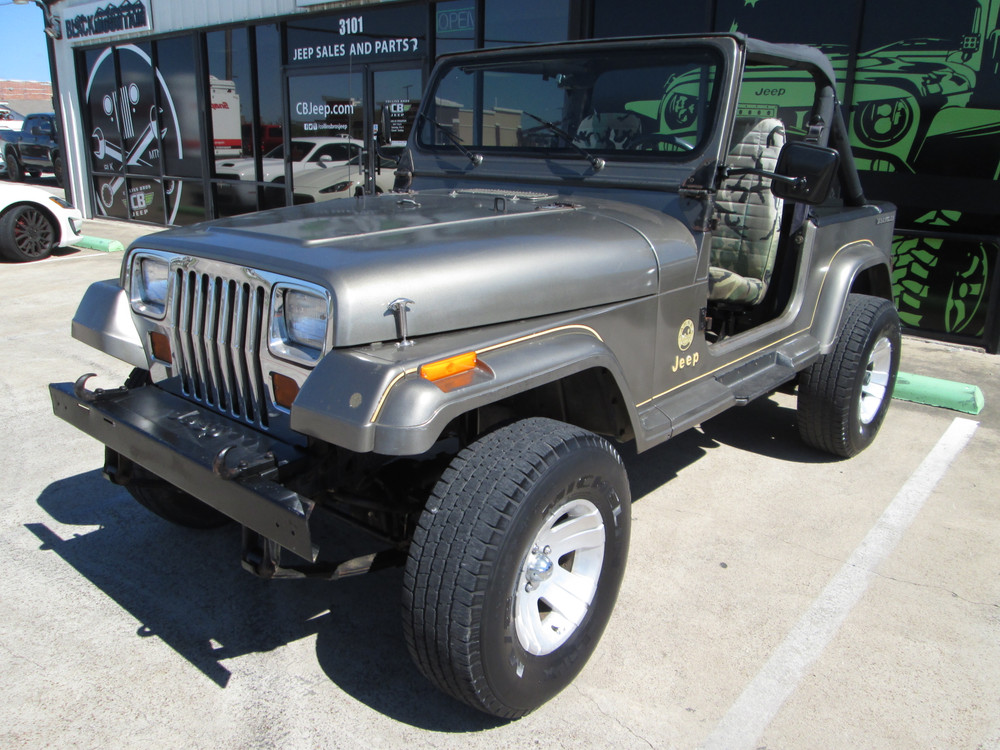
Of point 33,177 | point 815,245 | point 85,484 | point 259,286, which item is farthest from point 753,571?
point 33,177

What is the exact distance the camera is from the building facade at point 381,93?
5.96 m

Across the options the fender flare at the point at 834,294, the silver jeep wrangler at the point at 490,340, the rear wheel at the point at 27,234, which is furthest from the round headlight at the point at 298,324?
the rear wheel at the point at 27,234

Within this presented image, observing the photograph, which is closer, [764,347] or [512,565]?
[512,565]

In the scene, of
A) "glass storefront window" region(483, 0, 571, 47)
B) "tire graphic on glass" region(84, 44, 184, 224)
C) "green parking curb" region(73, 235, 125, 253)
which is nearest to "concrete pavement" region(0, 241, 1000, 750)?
"glass storefront window" region(483, 0, 571, 47)

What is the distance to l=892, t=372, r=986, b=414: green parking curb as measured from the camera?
4.87 metres

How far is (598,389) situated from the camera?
261 cm

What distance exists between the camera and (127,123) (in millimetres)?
12797

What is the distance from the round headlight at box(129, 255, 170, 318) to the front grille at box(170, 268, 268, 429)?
5.7 inches

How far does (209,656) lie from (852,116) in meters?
6.17

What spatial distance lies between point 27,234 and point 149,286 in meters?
8.25

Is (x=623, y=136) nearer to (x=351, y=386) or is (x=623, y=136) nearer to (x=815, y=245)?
(x=815, y=245)

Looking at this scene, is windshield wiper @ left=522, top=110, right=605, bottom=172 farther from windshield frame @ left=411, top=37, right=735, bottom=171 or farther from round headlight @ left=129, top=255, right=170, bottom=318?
round headlight @ left=129, top=255, right=170, bottom=318

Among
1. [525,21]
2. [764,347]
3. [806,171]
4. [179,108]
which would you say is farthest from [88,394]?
[179,108]

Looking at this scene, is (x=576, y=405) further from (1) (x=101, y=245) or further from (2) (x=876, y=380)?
(1) (x=101, y=245)
